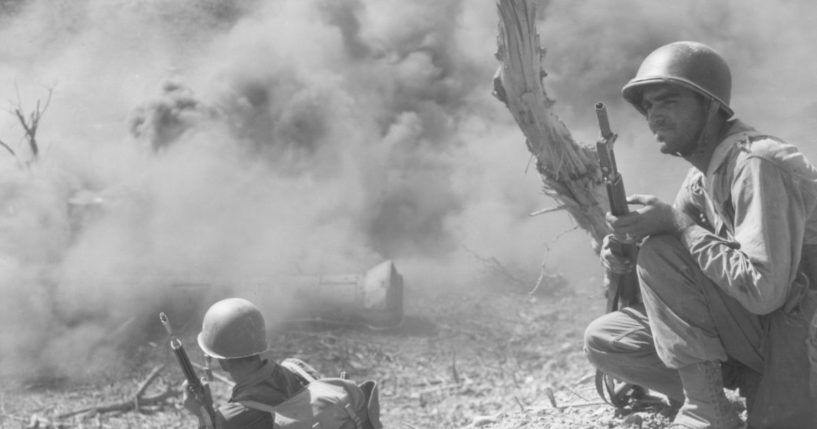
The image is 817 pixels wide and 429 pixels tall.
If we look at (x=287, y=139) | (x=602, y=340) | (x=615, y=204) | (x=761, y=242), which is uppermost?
(x=287, y=139)

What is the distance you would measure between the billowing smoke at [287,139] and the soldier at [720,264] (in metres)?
5.82

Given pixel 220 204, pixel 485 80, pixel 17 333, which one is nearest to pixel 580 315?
pixel 220 204

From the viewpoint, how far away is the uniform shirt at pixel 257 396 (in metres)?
3.12

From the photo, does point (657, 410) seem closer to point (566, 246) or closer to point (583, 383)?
point (583, 383)

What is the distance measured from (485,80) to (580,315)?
643 cm

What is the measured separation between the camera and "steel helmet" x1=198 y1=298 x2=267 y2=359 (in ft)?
10.8

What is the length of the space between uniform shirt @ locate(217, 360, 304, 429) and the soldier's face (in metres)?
1.75

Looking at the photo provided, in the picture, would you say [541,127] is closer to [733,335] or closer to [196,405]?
[733,335]

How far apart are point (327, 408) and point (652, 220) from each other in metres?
1.37

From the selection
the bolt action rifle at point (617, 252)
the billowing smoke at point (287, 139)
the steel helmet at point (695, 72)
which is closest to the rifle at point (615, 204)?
the bolt action rifle at point (617, 252)

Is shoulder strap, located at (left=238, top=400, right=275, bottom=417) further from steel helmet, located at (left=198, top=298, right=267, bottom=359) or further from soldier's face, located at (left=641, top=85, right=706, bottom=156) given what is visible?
soldier's face, located at (left=641, top=85, right=706, bottom=156)

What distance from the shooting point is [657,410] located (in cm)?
376

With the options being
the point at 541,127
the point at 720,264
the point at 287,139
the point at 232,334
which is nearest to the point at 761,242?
the point at 720,264

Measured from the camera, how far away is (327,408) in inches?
119
